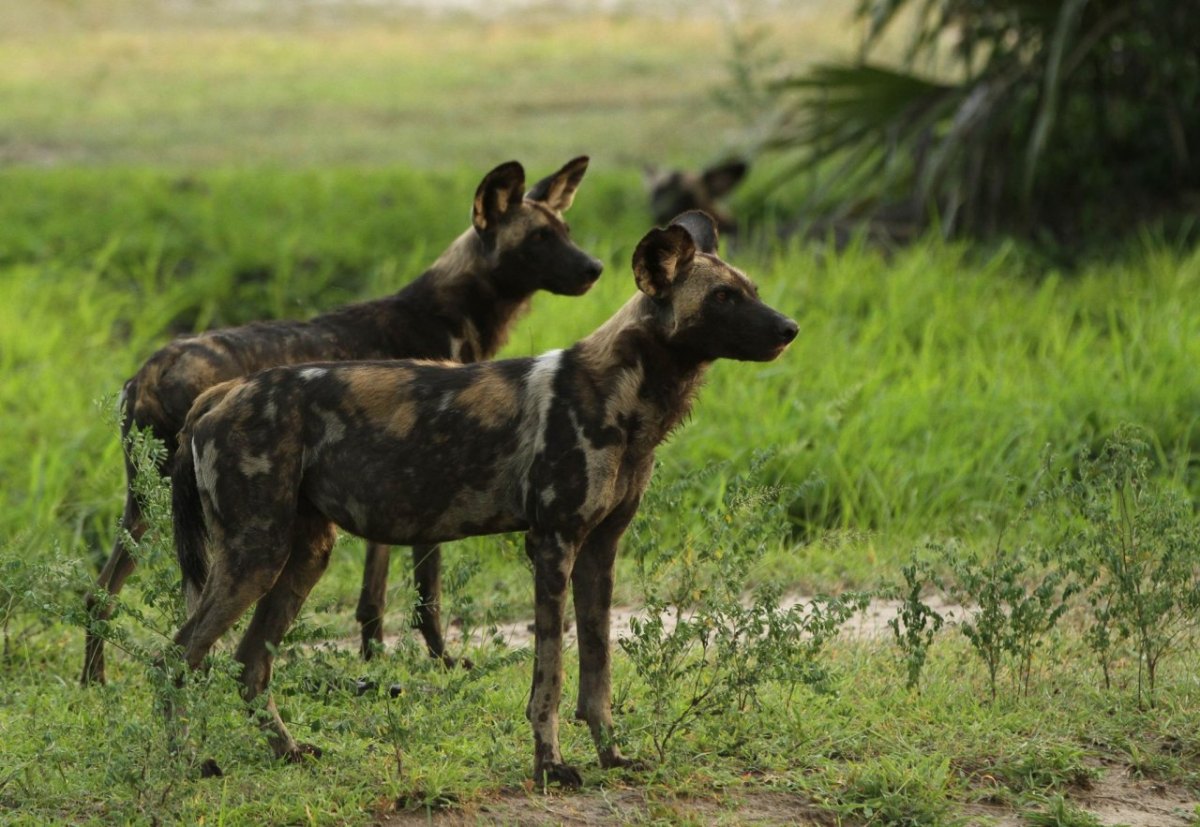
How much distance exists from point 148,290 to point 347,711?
524cm

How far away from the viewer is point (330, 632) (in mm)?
4047

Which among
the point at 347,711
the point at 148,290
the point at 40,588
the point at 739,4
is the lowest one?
the point at 347,711

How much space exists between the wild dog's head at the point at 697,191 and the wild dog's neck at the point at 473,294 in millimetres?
4767

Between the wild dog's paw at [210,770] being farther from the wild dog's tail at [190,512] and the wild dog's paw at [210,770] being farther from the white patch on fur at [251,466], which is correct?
the white patch on fur at [251,466]

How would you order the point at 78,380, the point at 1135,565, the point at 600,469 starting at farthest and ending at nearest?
the point at 78,380
the point at 1135,565
the point at 600,469

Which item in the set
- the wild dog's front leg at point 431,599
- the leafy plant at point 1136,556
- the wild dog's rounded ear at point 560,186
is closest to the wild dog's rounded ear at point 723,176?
the wild dog's rounded ear at point 560,186

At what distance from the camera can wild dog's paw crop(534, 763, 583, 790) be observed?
3.70m

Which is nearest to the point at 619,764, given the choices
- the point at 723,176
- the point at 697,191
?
the point at 697,191

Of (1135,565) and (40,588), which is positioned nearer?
(40,588)

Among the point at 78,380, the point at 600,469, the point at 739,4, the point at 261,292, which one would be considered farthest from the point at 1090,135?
the point at 739,4

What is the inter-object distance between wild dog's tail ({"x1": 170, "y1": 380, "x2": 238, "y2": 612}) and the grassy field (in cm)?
11

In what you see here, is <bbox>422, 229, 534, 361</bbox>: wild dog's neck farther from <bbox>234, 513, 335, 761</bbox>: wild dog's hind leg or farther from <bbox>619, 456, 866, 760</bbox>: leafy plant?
<bbox>234, 513, 335, 761</bbox>: wild dog's hind leg

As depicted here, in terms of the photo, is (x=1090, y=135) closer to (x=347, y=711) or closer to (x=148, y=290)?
(x=148, y=290)

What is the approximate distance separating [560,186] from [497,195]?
32 cm
